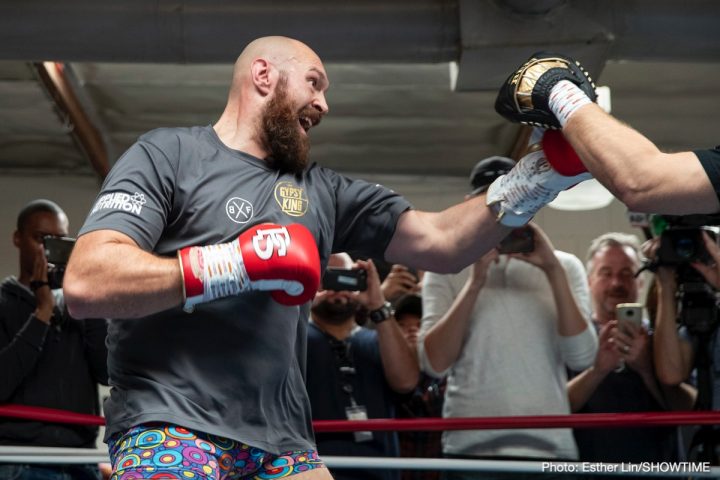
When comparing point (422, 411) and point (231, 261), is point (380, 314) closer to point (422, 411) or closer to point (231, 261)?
point (422, 411)

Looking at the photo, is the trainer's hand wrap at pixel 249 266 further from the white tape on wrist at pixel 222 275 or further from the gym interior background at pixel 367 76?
the gym interior background at pixel 367 76

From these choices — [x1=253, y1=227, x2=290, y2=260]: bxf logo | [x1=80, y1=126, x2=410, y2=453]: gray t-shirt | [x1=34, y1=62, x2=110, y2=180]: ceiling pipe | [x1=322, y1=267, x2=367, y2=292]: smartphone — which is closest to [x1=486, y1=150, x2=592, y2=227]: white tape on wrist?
[x1=80, y1=126, x2=410, y2=453]: gray t-shirt

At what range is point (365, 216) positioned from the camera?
2.39 meters

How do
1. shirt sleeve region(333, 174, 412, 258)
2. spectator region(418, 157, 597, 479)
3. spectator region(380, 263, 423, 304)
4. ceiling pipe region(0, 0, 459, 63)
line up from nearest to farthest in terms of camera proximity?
shirt sleeve region(333, 174, 412, 258) < spectator region(418, 157, 597, 479) < spectator region(380, 263, 423, 304) < ceiling pipe region(0, 0, 459, 63)

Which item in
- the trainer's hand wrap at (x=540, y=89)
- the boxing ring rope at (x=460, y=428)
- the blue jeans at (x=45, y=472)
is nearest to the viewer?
the trainer's hand wrap at (x=540, y=89)

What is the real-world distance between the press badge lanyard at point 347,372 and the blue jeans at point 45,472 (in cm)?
87

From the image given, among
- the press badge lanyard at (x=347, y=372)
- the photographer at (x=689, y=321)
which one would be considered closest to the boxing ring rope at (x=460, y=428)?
the press badge lanyard at (x=347, y=372)

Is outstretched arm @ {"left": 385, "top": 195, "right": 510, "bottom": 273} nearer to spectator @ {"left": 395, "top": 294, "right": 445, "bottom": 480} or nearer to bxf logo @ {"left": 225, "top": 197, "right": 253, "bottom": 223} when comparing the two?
bxf logo @ {"left": 225, "top": 197, "right": 253, "bottom": 223}

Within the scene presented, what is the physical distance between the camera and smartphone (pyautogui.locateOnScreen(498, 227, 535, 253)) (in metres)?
3.33

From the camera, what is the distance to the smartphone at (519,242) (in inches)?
131

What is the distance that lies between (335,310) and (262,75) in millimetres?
1340

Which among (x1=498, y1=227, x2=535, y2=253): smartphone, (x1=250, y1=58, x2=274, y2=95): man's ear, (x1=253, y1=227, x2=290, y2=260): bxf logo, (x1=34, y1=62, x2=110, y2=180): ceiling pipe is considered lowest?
(x1=253, y1=227, x2=290, y2=260): bxf logo

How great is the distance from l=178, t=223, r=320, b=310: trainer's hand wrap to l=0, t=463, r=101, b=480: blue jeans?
1472 millimetres

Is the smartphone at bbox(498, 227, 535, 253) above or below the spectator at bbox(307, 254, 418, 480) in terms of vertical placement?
→ above
